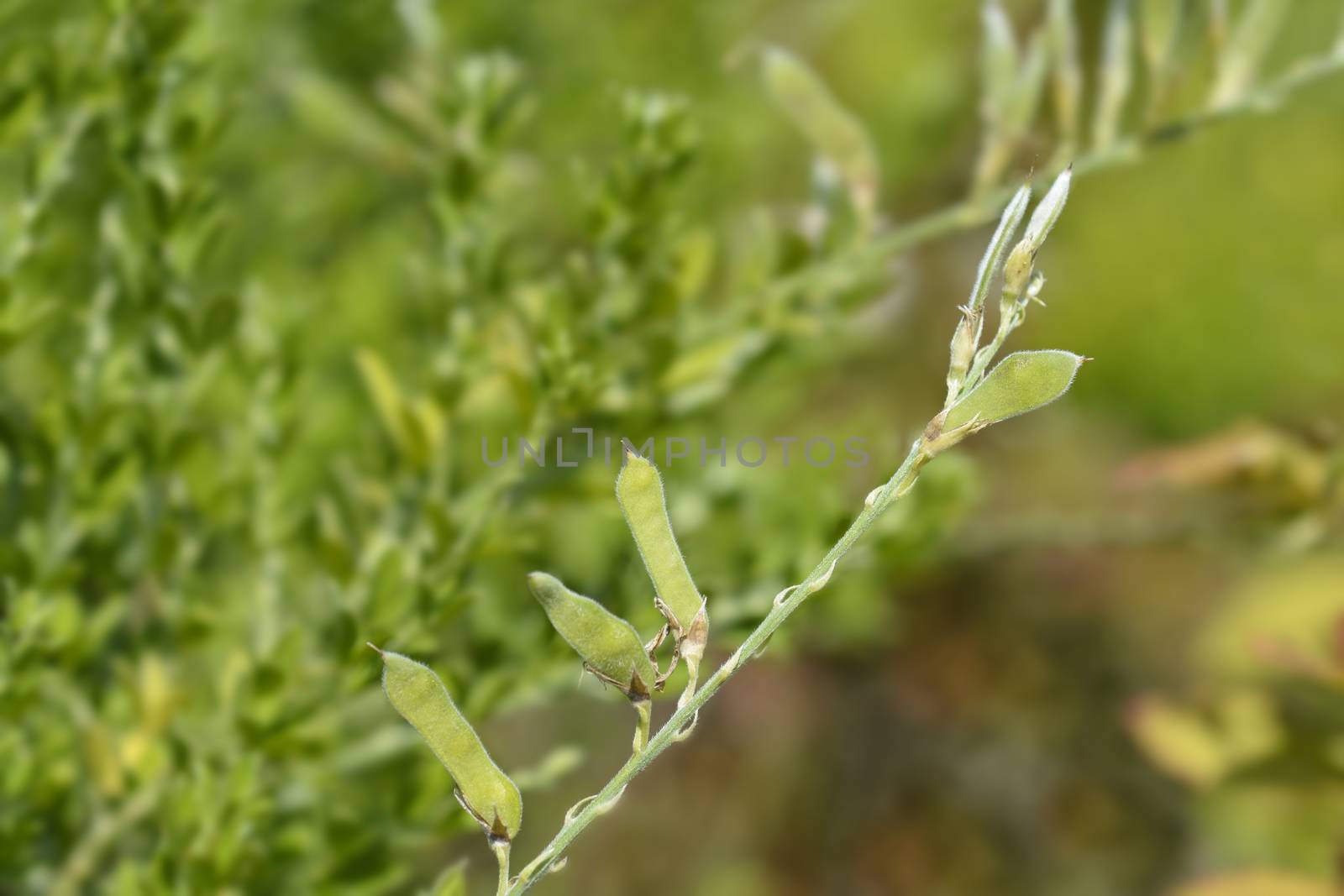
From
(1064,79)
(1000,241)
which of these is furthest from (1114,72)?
(1000,241)

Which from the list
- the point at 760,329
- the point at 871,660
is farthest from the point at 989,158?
the point at 871,660

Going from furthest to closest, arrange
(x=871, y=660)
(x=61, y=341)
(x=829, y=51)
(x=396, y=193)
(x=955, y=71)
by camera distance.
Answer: (x=871, y=660), (x=829, y=51), (x=955, y=71), (x=396, y=193), (x=61, y=341)

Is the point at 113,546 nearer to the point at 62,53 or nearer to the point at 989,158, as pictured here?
the point at 62,53

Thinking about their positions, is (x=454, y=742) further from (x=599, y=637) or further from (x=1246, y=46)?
(x=1246, y=46)

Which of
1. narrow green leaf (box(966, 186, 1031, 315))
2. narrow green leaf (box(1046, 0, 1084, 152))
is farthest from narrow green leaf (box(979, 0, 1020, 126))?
narrow green leaf (box(966, 186, 1031, 315))

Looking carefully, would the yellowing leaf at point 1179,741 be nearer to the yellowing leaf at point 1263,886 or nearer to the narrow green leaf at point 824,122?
the yellowing leaf at point 1263,886

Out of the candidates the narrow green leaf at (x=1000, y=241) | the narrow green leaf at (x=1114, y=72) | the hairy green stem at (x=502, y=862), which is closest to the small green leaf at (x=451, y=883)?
the hairy green stem at (x=502, y=862)
